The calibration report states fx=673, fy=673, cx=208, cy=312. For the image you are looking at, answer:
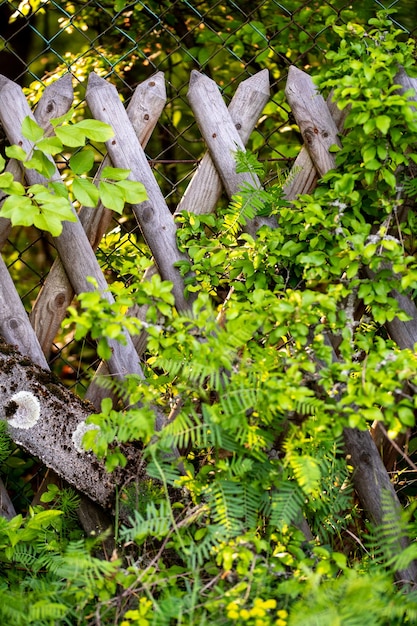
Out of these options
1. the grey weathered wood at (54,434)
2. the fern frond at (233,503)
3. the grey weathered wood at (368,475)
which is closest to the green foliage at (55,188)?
the grey weathered wood at (54,434)

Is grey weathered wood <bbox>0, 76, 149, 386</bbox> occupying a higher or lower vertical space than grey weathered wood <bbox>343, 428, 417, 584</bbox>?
higher

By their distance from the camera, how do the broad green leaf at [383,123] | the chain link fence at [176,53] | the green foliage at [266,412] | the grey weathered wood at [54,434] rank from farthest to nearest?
the chain link fence at [176,53], the grey weathered wood at [54,434], the broad green leaf at [383,123], the green foliage at [266,412]

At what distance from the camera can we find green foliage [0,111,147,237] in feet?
5.92

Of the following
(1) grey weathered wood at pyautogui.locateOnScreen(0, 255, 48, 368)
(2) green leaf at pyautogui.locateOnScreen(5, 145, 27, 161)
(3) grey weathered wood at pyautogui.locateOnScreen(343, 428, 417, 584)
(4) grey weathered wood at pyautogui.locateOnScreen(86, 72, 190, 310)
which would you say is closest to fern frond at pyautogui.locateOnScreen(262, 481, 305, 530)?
(3) grey weathered wood at pyautogui.locateOnScreen(343, 428, 417, 584)

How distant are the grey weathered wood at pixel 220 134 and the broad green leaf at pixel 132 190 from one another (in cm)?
30

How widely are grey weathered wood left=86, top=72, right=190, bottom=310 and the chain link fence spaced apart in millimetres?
365

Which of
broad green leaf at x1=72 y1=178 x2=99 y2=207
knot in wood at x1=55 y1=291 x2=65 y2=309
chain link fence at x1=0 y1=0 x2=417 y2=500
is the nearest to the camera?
broad green leaf at x1=72 y1=178 x2=99 y2=207

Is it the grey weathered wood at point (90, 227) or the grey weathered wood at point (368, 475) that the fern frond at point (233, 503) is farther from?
the grey weathered wood at point (90, 227)

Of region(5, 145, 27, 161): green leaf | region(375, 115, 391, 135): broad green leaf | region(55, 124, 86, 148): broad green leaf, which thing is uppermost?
region(5, 145, 27, 161): green leaf

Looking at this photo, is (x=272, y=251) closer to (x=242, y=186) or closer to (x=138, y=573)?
(x=242, y=186)

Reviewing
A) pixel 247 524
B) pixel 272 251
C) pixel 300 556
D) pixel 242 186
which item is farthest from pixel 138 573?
pixel 242 186

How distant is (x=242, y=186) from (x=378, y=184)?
400mm

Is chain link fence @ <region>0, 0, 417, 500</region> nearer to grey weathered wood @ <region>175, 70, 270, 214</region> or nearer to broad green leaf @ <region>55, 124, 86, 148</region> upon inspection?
grey weathered wood @ <region>175, 70, 270, 214</region>

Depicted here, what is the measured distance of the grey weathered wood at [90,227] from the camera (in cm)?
209
